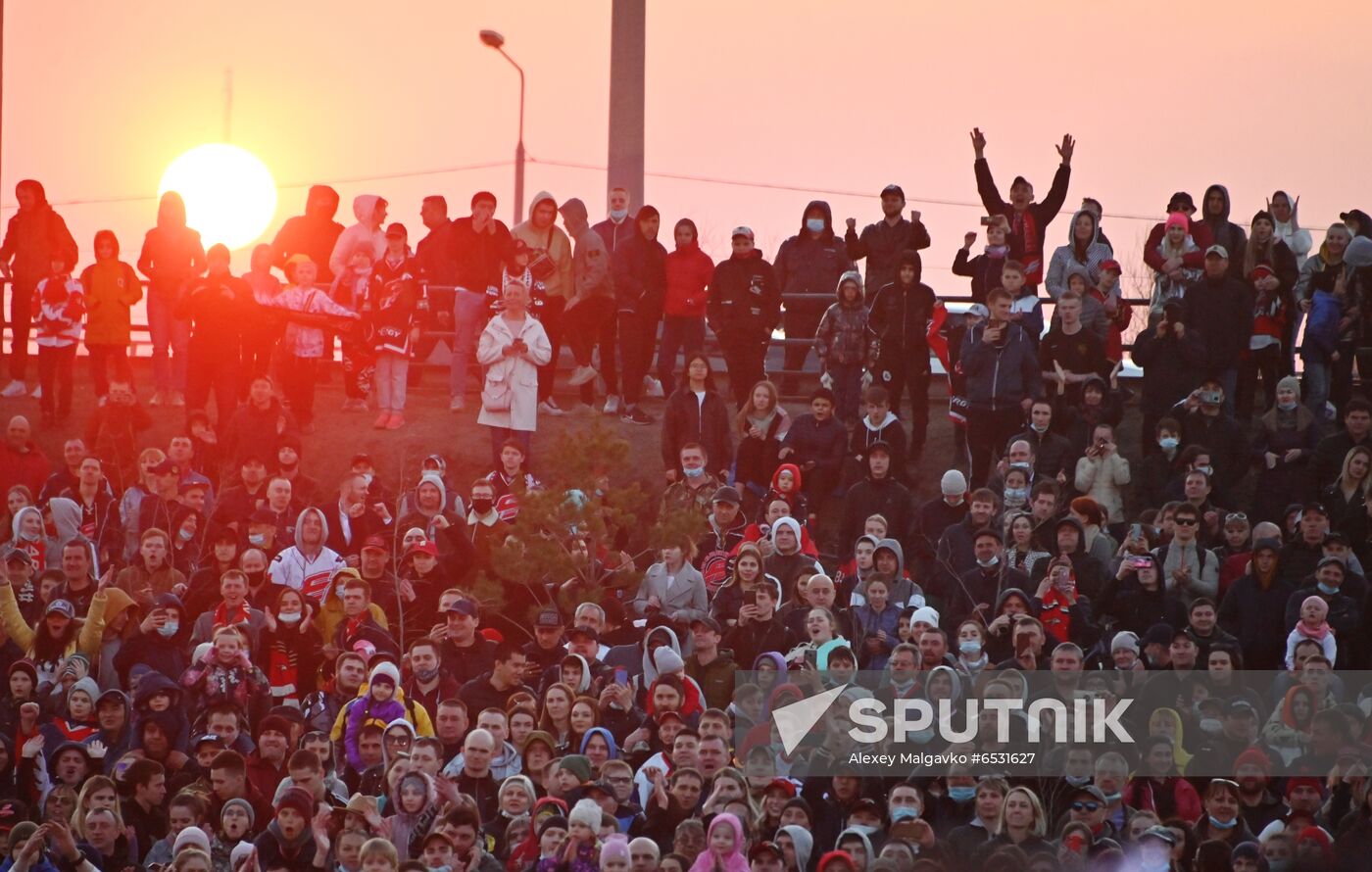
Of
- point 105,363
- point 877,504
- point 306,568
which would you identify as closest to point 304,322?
point 105,363

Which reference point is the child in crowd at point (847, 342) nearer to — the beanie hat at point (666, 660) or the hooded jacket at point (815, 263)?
the hooded jacket at point (815, 263)

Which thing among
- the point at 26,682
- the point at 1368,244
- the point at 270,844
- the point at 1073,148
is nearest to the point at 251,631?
the point at 26,682

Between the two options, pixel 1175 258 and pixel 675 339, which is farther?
pixel 675 339

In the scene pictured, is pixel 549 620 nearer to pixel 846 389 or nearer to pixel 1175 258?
pixel 846 389

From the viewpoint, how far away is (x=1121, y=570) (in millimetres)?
16031

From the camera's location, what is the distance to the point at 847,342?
62.3ft

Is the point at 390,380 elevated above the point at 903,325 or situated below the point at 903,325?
below

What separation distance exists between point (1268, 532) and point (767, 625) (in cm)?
411

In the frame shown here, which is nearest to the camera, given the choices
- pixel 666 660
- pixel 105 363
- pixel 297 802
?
pixel 297 802

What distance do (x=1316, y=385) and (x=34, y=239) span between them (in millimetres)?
11935

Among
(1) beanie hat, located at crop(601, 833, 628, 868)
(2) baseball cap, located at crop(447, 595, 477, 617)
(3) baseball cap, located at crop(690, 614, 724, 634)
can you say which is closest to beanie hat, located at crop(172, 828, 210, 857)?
(1) beanie hat, located at crop(601, 833, 628, 868)

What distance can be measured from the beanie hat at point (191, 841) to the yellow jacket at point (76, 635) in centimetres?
257

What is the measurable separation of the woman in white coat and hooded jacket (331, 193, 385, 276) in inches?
67.8

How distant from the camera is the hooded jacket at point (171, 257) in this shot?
797 inches
